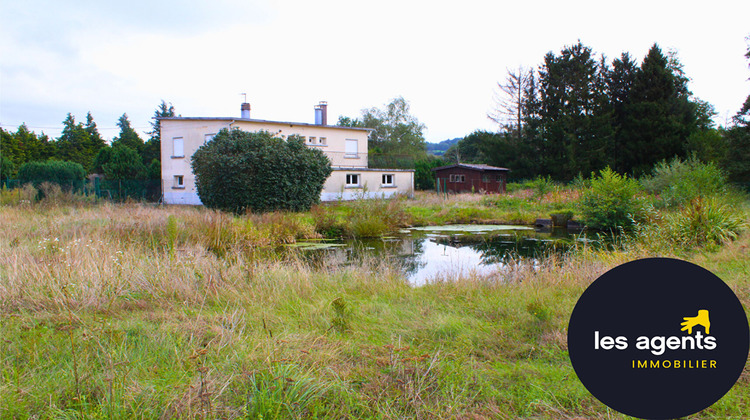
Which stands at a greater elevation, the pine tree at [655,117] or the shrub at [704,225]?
the pine tree at [655,117]

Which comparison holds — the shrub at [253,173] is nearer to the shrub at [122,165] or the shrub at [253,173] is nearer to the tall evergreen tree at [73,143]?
the shrub at [122,165]

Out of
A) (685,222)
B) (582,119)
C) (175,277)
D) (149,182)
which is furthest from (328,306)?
(582,119)

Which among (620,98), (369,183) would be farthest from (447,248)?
(620,98)

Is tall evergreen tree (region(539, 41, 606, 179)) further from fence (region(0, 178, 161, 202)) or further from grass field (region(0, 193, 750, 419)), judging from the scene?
grass field (region(0, 193, 750, 419))

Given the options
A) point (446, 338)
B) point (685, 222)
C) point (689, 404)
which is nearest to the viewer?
point (689, 404)

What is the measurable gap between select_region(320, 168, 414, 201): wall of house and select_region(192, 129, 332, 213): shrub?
9.20m

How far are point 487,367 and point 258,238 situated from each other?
32.8 feet

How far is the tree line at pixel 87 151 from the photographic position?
3366 cm

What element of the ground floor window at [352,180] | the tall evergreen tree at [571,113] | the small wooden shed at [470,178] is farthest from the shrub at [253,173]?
the tall evergreen tree at [571,113]

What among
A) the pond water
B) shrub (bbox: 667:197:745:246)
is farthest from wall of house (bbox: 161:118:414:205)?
shrub (bbox: 667:197:745:246)

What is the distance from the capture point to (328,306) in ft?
16.3

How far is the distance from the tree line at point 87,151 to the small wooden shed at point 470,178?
2077 cm

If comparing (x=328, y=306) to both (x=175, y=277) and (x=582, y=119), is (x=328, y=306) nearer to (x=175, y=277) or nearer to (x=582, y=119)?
(x=175, y=277)

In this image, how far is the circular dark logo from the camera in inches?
66.2
